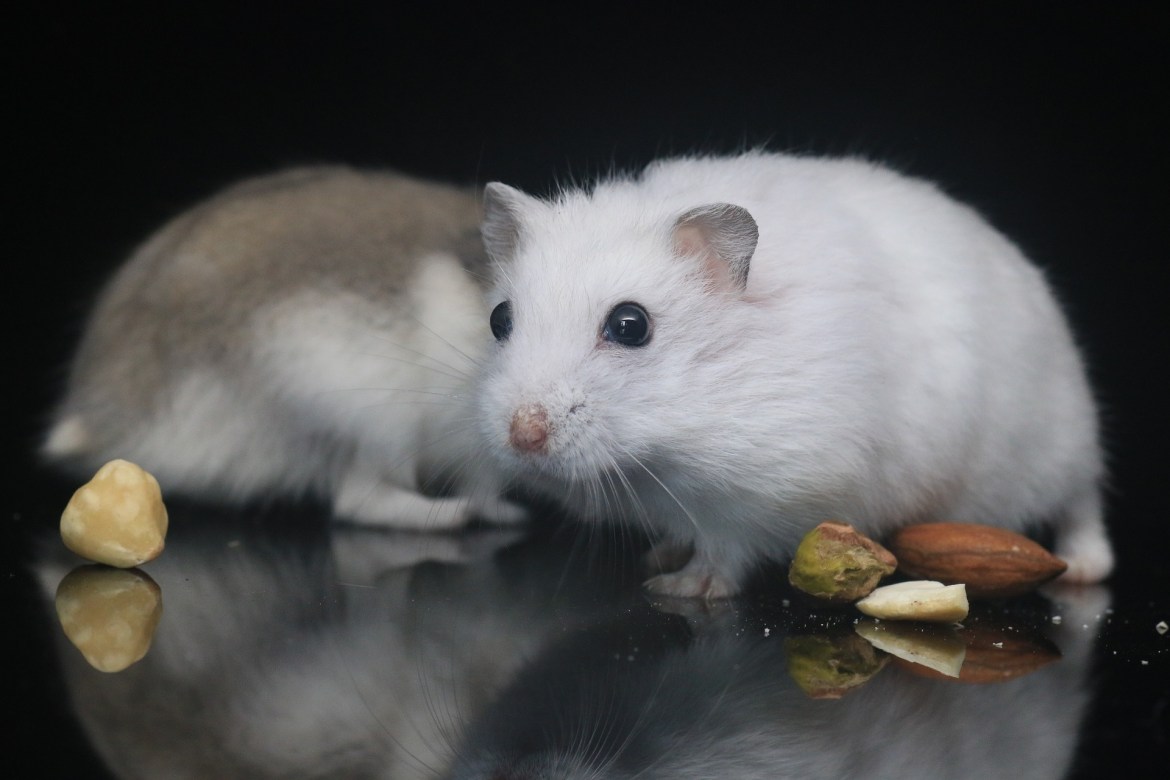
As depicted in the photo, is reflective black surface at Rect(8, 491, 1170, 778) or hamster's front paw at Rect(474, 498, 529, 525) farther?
hamster's front paw at Rect(474, 498, 529, 525)

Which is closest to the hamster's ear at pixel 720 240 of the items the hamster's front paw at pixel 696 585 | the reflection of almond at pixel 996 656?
the hamster's front paw at pixel 696 585

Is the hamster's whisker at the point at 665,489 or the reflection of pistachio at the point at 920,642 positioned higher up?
the hamster's whisker at the point at 665,489

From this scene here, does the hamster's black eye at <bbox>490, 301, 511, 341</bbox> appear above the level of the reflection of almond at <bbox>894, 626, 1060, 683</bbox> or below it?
above

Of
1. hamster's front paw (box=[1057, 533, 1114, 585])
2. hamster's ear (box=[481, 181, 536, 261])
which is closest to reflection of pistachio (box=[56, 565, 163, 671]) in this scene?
hamster's ear (box=[481, 181, 536, 261])

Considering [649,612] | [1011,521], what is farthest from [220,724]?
[1011,521]

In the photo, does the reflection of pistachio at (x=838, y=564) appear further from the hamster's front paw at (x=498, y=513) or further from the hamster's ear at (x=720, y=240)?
the hamster's front paw at (x=498, y=513)

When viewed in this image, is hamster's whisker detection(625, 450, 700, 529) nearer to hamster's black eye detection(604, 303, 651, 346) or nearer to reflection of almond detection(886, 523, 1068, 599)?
hamster's black eye detection(604, 303, 651, 346)

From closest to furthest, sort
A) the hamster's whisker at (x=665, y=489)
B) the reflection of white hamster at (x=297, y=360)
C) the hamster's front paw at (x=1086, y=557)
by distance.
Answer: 1. the hamster's whisker at (x=665, y=489)
2. the hamster's front paw at (x=1086, y=557)
3. the reflection of white hamster at (x=297, y=360)
